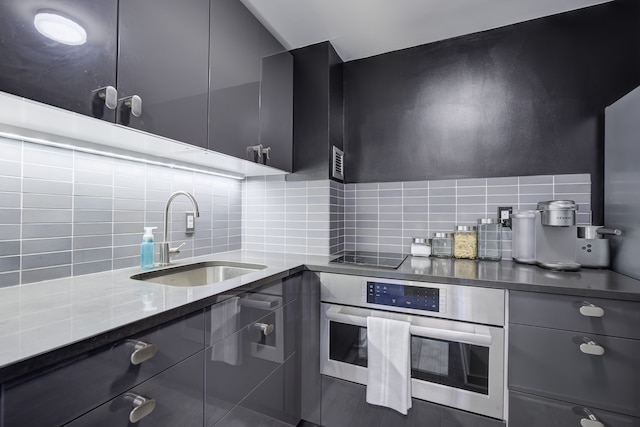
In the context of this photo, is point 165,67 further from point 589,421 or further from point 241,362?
point 589,421

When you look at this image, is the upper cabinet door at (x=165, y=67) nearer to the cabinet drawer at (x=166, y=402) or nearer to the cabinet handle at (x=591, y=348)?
the cabinet drawer at (x=166, y=402)

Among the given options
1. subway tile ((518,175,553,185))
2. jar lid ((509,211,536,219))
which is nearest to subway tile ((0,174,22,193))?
jar lid ((509,211,536,219))

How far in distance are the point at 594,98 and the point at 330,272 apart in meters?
1.79

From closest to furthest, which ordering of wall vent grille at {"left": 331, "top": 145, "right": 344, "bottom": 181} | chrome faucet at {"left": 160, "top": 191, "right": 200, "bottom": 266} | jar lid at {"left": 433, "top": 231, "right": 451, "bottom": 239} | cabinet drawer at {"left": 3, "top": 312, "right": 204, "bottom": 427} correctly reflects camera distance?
cabinet drawer at {"left": 3, "top": 312, "right": 204, "bottom": 427} → chrome faucet at {"left": 160, "top": 191, "right": 200, "bottom": 266} → jar lid at {"left": 433, "top": 231, "right": 451, "bottom": 239} → wall vent grille at {"left": 331, "top": 145, "right": 344, "bottom": 181}

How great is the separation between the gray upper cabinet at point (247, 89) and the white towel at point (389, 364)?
3.58 ft

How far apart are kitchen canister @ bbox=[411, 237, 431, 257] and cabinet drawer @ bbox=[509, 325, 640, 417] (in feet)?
2.26

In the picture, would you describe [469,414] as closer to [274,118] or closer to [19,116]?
[274,118]

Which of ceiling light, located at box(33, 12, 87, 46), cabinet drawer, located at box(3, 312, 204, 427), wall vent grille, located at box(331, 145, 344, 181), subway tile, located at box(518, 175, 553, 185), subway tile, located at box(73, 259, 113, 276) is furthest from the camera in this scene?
wall vent grille, located at box(331, 145, 344, 181)

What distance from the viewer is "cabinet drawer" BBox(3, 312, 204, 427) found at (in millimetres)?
503

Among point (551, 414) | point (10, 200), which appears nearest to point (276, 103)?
point (10, 200)

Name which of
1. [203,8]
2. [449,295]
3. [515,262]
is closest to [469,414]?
[449,295]

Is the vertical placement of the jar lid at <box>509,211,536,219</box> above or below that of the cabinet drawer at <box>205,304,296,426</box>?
above

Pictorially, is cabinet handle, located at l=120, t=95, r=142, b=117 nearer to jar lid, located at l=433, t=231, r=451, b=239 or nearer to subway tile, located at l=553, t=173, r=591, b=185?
jar lid, located at l=433, t=231, r=451, b=239

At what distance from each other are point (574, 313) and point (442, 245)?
761 millimetres
